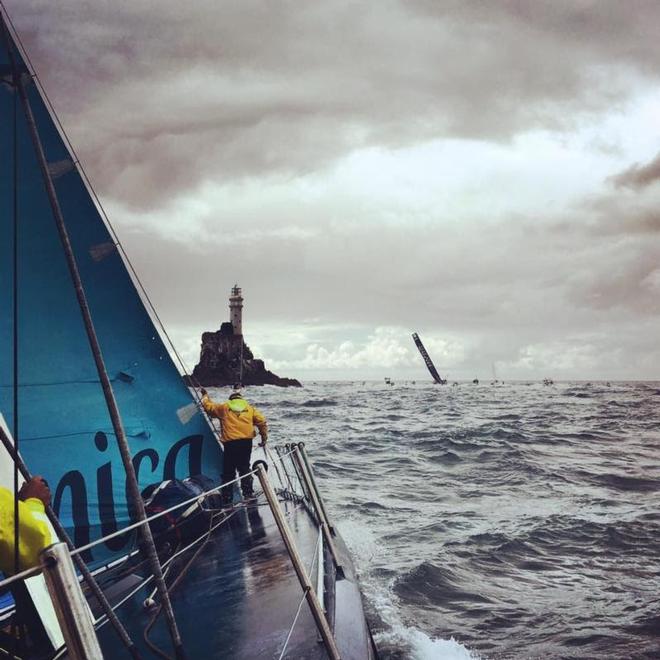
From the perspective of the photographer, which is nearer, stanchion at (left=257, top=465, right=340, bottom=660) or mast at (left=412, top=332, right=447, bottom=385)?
stanchion at (left=257, top=465, right=340, bottom=660)

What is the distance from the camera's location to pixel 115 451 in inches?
240

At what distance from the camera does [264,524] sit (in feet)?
22.6

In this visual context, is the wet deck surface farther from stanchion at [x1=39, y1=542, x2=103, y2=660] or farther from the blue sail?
stanchion at [x1=39, y1=542, x2=103, y2=660]

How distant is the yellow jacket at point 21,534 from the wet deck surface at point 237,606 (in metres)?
1.22

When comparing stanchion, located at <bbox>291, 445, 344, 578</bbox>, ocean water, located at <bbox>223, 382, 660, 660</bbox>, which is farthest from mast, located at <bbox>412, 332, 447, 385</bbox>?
stanchion, located at <bbox>291, 445, 344, 578</bbox>

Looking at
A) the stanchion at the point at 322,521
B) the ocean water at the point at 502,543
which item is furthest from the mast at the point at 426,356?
the stanchion at the point at 322,521

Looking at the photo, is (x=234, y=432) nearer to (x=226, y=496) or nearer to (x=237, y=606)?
(x=226, y=496)

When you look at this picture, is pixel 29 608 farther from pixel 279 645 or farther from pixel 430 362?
pixel 430 362

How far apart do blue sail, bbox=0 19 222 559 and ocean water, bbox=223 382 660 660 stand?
11.2 ft

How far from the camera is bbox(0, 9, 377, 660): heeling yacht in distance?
404 centimetres

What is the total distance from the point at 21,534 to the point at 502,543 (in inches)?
303

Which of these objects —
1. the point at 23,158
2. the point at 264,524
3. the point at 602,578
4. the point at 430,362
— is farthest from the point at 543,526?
the point at 430,362

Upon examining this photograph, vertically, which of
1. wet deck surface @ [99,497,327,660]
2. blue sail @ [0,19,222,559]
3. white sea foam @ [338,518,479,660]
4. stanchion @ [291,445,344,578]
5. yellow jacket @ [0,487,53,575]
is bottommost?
white sea foam @ [338,518,479,660]

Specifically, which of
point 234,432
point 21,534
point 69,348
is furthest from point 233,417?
point 21,534
